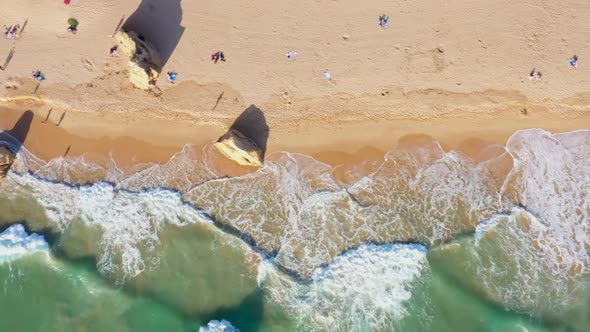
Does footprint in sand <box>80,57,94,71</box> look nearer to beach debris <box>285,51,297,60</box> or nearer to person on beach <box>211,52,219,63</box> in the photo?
person on beach <box>211,52,219,63</box>

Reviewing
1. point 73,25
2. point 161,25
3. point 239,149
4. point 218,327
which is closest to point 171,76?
point 161,25

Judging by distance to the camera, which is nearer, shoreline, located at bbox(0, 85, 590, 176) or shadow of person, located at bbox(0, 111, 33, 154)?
shoreline, located at bbox(0, 85, 590, 176)

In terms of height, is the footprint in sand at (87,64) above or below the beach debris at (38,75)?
above

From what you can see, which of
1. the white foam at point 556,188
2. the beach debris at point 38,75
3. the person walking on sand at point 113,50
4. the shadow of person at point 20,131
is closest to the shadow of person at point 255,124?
the person walking on sand at point 113,50

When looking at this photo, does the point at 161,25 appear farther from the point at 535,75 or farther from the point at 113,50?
the point at 535,75

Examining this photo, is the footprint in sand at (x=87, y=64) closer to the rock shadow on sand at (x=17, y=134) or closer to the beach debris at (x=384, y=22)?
the rock shadow on sand at (x=17, y=134)

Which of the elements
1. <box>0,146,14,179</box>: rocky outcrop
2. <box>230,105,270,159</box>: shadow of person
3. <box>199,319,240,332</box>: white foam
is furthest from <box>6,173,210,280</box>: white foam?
<box>230,105,270,159</box>: shadow of person
